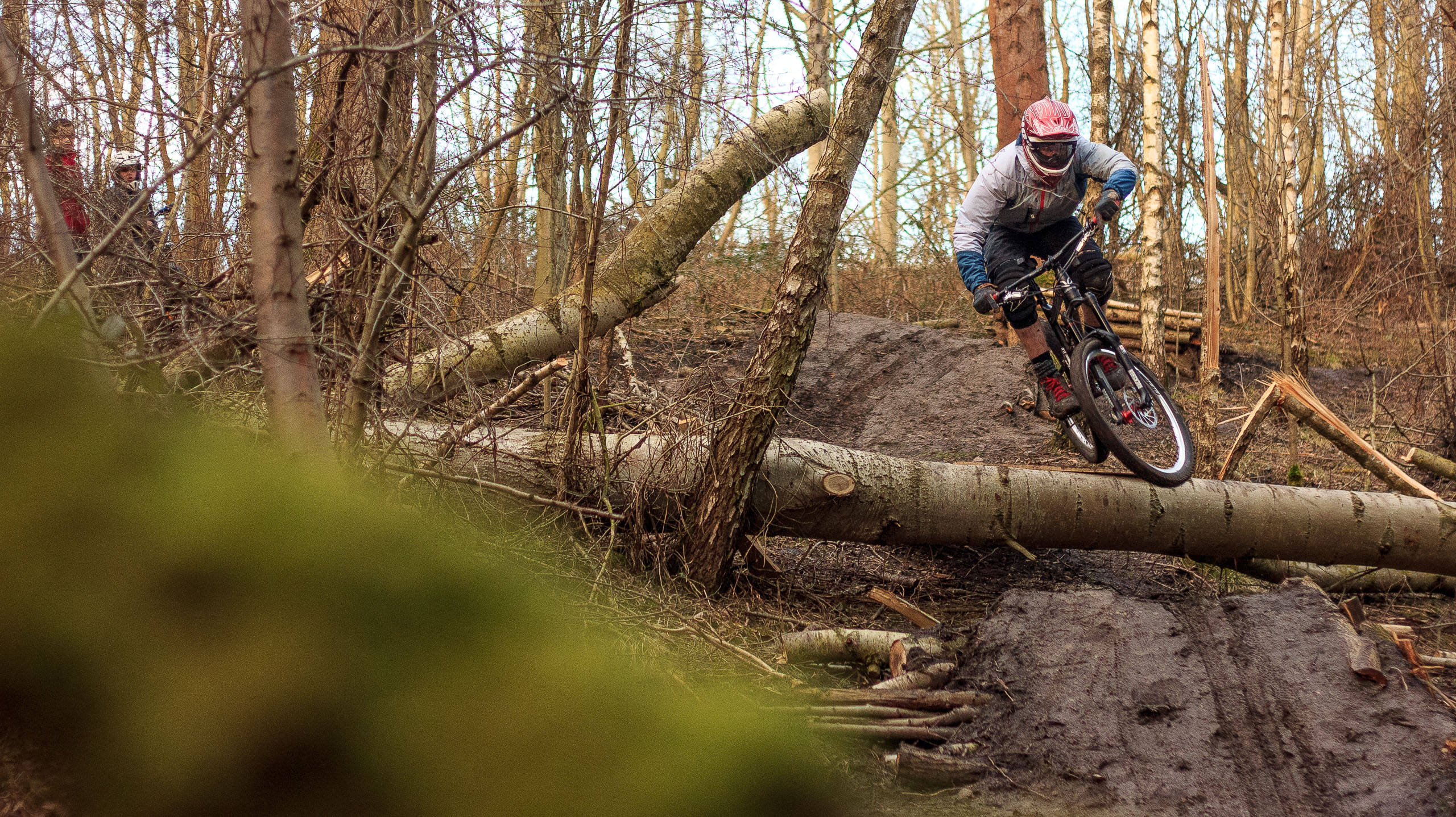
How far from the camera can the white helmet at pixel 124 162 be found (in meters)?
4.09

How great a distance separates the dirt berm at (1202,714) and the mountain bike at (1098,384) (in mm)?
1296

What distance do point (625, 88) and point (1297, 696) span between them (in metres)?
3.65

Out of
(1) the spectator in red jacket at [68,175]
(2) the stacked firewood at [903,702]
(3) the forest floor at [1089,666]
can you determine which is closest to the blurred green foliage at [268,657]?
(3) the forest floor at [1089,666]

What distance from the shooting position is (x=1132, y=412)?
608cm

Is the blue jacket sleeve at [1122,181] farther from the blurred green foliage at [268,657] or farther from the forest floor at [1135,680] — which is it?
the blurred green foliage at [268,657]

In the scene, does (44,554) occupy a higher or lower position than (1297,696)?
higher

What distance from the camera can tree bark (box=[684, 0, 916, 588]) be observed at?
4836 millimetres

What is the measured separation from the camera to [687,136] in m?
4.77

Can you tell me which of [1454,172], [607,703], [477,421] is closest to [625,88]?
[477,421]

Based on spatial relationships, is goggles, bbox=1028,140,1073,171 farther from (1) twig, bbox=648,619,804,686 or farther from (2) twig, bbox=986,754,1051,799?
(2) twig, bbox=986,754,1051,799

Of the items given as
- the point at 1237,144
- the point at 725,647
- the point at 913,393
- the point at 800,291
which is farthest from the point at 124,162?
the point at 1237,144

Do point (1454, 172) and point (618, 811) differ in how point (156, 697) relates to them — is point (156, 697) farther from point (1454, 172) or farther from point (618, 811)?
point (1454, 172)

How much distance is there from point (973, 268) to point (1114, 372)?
1092 millimetres

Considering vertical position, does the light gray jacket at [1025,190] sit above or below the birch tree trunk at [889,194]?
below
